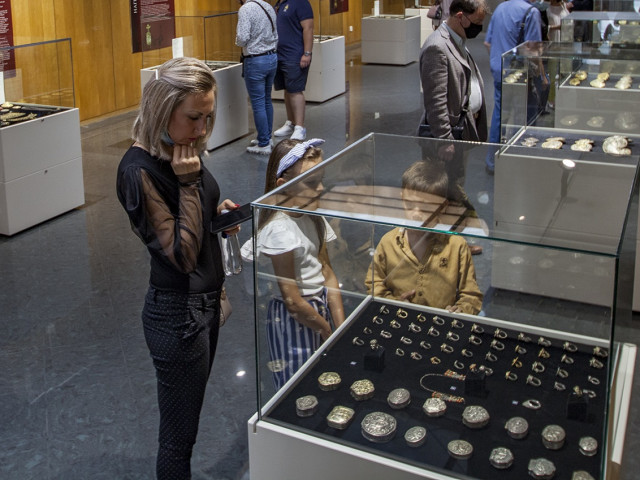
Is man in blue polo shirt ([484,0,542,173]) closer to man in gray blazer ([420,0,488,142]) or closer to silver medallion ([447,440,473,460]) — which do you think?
man in gray blazer ([420,0,488,142])

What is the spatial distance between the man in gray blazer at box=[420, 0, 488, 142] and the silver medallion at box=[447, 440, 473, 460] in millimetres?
3068

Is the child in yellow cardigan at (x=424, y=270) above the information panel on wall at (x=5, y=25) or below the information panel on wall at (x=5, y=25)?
below

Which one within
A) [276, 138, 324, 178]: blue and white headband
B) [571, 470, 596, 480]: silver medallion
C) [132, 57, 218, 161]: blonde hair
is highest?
[132, 57, 218, 161]: blonde hair

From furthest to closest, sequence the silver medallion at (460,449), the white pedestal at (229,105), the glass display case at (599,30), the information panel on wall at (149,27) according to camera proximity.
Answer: the information panel on wall at (149,27), the white pedestal at (229,105), the glass display case at (599,30), the silver medallion at (460,449)

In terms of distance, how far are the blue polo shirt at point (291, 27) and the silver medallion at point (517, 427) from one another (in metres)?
7.68

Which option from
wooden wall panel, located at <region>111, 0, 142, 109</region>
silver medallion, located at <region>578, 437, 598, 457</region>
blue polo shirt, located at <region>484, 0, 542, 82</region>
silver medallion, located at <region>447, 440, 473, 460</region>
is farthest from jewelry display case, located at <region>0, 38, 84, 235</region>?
silver medallion, located at <region>578, 437, 598, 457</region>

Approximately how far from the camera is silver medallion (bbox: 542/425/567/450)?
Answer: 2051mm

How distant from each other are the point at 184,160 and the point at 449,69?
9.02 ft

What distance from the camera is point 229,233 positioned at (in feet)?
9.55

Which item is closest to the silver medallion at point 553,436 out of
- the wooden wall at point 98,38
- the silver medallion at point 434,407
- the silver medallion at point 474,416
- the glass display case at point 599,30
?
the silver medallion at point 474,416

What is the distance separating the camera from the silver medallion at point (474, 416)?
2.15 m

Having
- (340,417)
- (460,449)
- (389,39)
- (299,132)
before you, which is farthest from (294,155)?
(389,39)

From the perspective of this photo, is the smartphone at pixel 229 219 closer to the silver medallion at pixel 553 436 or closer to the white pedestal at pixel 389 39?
the silver medallion at pixel 553 436

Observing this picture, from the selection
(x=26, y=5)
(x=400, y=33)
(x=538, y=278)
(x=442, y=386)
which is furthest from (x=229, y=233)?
(x=400, y=33)
